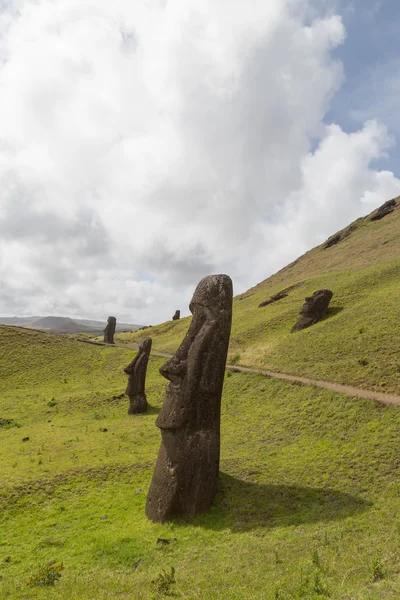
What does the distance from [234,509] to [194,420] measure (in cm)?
274

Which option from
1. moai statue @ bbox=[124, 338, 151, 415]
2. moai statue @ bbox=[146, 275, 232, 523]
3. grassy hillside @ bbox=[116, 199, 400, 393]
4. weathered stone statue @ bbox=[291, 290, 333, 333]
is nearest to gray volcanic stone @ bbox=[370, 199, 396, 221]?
grassy hillside @ bbox=[116, 199, 400, 393]

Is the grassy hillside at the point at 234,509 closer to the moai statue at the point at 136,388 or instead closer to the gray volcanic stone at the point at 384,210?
the moai statue at the point at 136,388

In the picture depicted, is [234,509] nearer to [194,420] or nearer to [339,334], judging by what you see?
[194,420]

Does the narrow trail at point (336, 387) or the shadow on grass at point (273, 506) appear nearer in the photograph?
the shadow on grass at point (273, 506)

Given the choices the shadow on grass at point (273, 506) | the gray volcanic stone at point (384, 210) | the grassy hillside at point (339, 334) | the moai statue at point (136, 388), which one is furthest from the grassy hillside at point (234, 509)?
the gray volcanic stone at point (384, 210)

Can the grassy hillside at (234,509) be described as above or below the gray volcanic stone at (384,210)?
below

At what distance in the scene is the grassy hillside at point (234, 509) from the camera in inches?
303

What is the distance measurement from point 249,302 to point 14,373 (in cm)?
4469

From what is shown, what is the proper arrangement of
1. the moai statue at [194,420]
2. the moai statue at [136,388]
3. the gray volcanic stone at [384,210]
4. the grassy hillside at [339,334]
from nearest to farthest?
the moai statue at [194,420]
the grassy hillside at [339,334]
the moai statue at [136,388]
the gray volcanic stone at [384,210]

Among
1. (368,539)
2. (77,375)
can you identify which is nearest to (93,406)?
(77,375)

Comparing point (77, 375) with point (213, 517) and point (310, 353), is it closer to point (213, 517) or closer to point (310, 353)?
point (310, 353)

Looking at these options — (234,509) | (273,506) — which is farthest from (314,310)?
(234,509)

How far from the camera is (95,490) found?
14.1m

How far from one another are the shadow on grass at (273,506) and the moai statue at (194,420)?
61 centimetres
